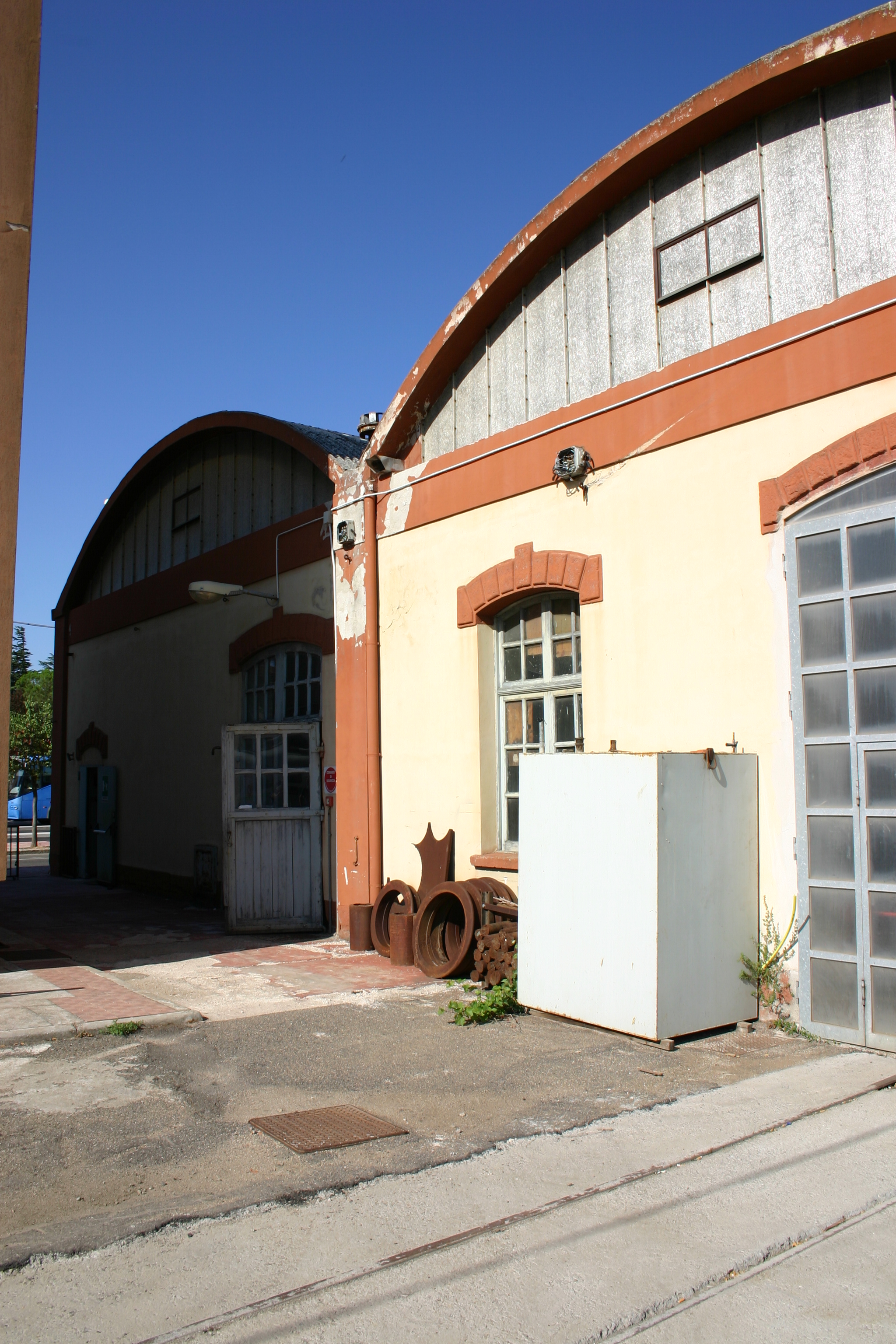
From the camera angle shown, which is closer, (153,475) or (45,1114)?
(45,1114)

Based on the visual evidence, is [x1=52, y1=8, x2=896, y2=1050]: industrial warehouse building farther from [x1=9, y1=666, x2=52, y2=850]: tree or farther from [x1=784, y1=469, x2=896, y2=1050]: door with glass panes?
[x1=9, y1=666, x2=52, y2=850]: tree

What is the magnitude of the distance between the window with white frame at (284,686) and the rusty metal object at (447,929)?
11.5 ft

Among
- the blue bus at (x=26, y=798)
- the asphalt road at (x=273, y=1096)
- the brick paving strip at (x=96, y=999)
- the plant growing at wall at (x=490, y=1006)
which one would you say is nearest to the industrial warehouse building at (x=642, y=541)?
the plant growing at wall at (x=490, y=1006)

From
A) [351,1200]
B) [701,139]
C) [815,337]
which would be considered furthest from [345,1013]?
[701,139]

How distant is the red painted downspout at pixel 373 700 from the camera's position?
32.7 feet

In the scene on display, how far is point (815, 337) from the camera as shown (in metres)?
6.64

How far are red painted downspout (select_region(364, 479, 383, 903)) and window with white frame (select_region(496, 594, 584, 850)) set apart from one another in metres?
1.49

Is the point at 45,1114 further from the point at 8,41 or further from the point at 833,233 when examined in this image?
the point at 833,233

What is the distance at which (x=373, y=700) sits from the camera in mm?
10086

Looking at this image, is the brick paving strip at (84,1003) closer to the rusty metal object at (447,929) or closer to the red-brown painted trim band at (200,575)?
the rusty metal object at (447,929)

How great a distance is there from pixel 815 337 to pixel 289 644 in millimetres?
7507

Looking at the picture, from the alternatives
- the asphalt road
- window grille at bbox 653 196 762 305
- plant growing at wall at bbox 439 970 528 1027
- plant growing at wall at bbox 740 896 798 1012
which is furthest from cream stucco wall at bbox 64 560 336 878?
plant growing at wall at bbox 740 896 798 1012

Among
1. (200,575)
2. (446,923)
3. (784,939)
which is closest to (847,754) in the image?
(784,939)

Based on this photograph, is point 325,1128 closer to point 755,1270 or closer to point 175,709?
point 755,1270
